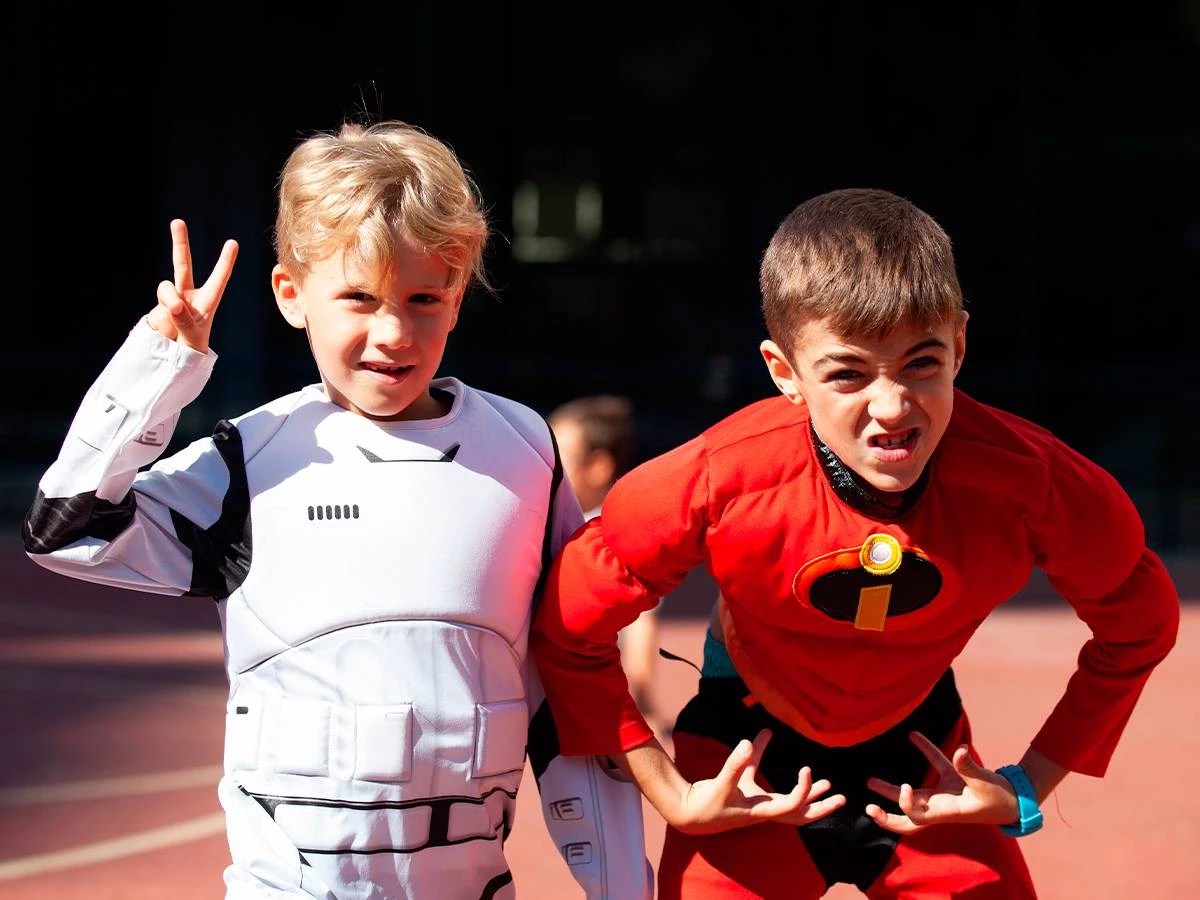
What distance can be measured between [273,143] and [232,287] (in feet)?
4.36

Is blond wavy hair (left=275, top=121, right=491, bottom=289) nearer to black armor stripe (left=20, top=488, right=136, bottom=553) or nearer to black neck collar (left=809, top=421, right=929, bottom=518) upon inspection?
black armor stripe (left=20, top=488, right=136, bottom=553)

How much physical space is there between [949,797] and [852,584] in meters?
0.43

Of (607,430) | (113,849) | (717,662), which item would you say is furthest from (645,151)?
(717,662)

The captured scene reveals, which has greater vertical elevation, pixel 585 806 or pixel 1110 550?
pixel 1110 550

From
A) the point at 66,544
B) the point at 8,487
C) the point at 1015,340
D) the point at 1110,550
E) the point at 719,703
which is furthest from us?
the point at 1015,340

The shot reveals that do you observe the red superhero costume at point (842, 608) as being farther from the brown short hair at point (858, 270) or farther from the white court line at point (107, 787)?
the white court line at point (107, 787)

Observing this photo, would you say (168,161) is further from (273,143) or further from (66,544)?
(66,544)

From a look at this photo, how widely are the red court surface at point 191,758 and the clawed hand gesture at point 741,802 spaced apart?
5.59 feet

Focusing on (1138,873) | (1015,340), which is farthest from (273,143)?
(1138,873)

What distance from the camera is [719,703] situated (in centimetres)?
289

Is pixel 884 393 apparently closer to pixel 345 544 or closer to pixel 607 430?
pixel 345 544

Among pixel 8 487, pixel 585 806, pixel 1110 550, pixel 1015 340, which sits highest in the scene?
pixel 1110 550

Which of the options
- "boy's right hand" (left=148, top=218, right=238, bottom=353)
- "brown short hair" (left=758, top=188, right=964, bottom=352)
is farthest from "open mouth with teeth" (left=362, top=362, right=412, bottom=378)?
"brown short hair" (left=758, top=188, right=964, bottom=352)

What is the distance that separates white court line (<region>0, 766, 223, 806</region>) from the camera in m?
5.74
